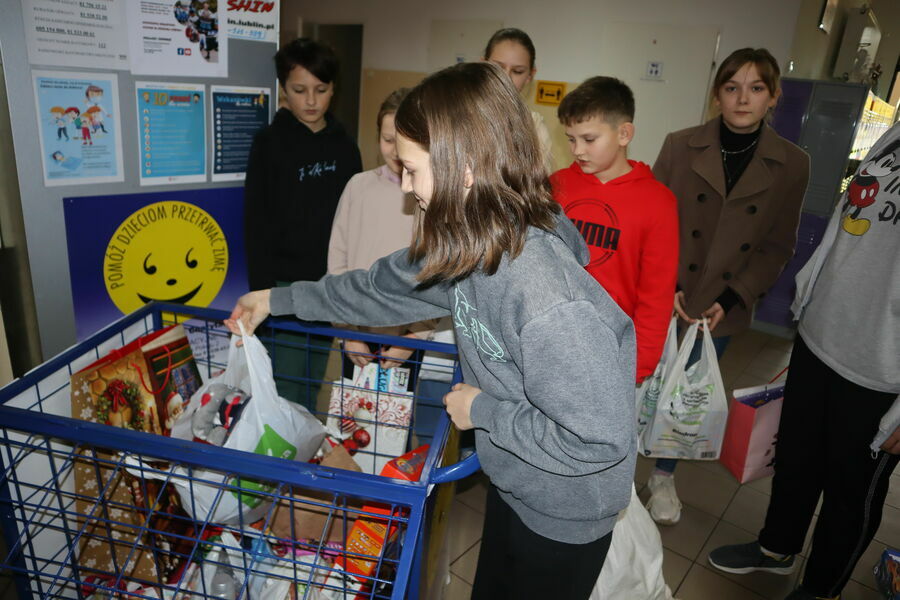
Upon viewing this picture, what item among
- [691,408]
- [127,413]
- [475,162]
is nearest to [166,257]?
[127,413]

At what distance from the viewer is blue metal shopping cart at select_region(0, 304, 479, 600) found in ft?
3.12

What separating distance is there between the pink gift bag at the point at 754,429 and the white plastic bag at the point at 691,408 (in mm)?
139

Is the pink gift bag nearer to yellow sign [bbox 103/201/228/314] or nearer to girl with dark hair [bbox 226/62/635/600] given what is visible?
girl with dark hair [bbox 226/62/635/600]

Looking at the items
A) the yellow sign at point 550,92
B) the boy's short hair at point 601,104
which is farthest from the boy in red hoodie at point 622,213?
the yellow sign at point 550,92

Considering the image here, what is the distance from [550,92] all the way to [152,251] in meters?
4.30

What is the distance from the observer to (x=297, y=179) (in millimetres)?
2137

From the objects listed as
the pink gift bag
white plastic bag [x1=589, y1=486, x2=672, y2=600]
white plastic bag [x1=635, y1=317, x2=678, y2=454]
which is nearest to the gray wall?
white plastic bag [x1=589, y1=486, x2=672, y2=600]

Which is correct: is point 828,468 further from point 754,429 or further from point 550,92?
point 550,92

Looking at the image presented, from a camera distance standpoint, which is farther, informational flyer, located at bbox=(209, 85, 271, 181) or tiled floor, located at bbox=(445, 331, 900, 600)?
tiled floor, located at bbox=(445, 331, 900, 600)

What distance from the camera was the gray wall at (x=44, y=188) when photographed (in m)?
1.43

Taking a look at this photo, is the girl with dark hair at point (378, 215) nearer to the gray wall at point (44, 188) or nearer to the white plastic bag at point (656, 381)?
the gray wall at point (44, 188)

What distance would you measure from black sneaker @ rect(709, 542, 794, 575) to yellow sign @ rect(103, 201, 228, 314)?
2063mm

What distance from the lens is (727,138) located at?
2.18 meters

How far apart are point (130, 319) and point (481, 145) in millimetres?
1094
